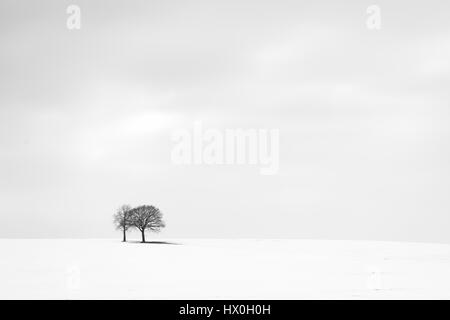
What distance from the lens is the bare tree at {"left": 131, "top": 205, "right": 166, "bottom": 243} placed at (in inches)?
4080

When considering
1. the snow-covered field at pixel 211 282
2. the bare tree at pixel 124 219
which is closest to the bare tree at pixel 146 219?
the bare tree at pixel 124 219

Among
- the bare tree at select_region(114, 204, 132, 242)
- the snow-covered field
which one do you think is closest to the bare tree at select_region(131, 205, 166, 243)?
the bare tree at select_region(114, 204, 132, 242)

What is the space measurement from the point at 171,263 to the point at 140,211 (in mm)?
57720

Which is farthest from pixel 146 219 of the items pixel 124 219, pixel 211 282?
Answer: pixel 211 282

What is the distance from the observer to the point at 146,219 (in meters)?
104

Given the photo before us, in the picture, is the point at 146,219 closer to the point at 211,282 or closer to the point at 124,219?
the point at 124,219

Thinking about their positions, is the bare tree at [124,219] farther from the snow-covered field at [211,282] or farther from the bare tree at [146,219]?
the snow-covered field at [211,282]

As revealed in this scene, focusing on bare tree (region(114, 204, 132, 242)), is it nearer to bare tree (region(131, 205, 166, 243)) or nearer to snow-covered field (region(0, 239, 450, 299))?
bare tree (region(131, 205, 166, 243))

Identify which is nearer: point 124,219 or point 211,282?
point 211,282

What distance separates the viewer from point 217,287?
31.6 meters

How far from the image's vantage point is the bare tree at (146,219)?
103625 millimetres
